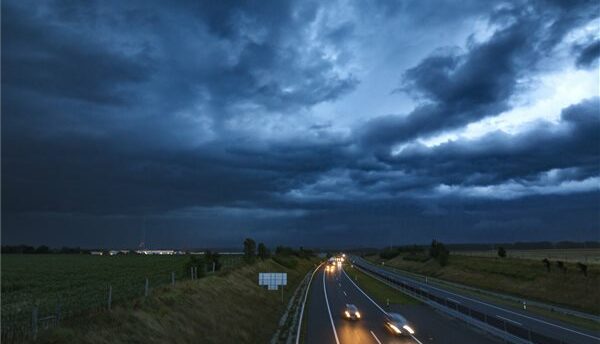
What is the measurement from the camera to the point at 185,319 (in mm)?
29078

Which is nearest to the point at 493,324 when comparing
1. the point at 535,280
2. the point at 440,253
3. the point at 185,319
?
the point at 185,319

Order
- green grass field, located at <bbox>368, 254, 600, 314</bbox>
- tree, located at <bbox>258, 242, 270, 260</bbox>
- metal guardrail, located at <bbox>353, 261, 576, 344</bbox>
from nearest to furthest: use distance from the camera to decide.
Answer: metal guardrail, located at <bbox>353, 261, 576, 344</bbox> < green grass field, located at <bbox>368, 254, 600, 314</bbox> < tree, located at <bbox>258, 242, 270, 260</bbox>

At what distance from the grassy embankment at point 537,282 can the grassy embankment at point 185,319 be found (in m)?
30.5

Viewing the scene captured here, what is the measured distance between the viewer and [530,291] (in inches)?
2707

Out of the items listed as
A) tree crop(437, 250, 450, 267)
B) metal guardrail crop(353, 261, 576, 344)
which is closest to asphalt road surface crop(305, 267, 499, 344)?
metal guardrail crop(353, 261, 576, 344)

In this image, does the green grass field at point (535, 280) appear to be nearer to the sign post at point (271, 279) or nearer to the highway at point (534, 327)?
the highway at point (534, 327)

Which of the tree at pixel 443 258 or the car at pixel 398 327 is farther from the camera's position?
the tree at pixel 443 258

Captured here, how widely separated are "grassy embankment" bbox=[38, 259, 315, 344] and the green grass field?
128 ft

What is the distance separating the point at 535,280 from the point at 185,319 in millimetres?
61986

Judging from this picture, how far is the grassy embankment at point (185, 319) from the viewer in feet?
67.3

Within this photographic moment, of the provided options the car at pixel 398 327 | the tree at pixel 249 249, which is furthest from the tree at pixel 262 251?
the car at pixel 398 327

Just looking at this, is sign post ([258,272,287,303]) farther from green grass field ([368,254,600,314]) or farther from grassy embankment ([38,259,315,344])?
green grass field ([368,254,600,314])

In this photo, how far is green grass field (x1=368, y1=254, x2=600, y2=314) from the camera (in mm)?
57375

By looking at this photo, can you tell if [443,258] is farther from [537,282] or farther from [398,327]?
[398,327]
